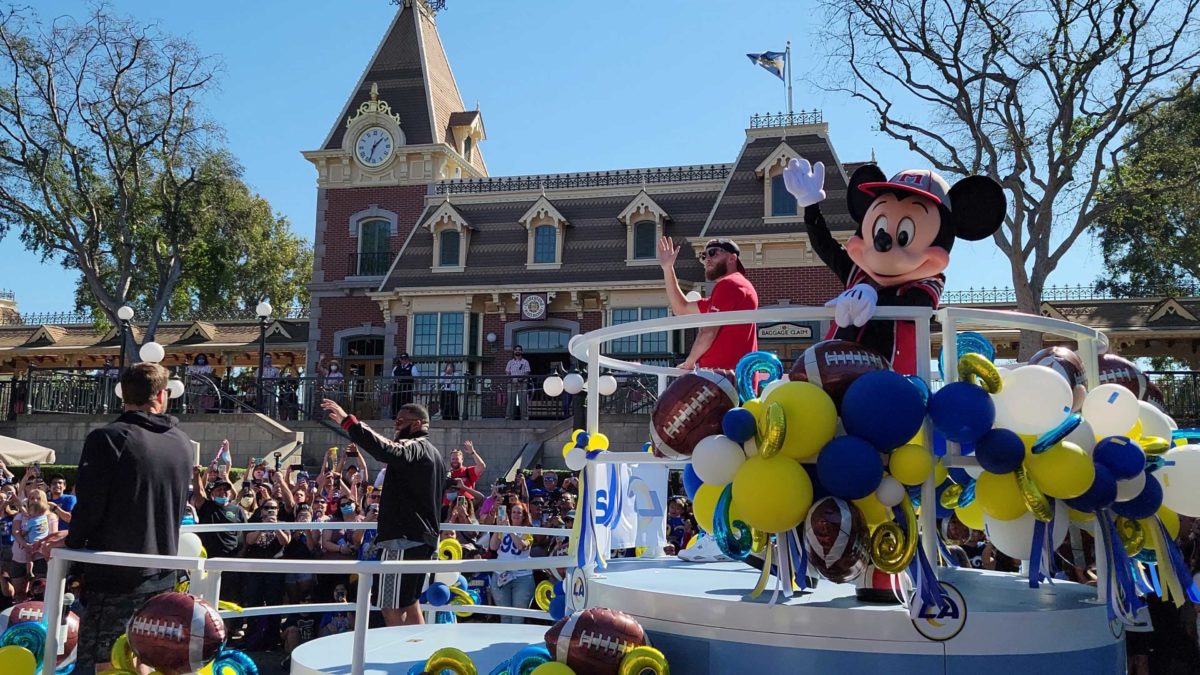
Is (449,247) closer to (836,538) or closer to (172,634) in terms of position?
(172,634)

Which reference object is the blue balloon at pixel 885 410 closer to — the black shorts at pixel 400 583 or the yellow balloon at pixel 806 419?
the yellow balloon at pixel 806 419

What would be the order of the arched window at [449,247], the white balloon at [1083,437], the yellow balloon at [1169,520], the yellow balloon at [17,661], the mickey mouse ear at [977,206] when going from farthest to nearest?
the arched window at [449,247] < the mickey mouse ear at [977,206] < the yellow balloon at [17,661] < the yellow balloon at [1169,520] < the white balloon at [1083,437]

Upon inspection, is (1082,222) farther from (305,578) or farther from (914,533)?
(914,533)

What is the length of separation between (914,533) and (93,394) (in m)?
24.1

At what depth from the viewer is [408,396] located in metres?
22.2

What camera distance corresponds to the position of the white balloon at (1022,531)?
3721 millimetres

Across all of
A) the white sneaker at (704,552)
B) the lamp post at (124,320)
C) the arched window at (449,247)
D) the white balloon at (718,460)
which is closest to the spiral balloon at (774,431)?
the white balloon at (718,460)

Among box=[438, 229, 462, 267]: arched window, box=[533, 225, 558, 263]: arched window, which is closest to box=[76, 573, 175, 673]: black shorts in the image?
box=[533, 225, 558, 263]: arched window

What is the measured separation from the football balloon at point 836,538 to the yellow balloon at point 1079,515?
0.98 meters

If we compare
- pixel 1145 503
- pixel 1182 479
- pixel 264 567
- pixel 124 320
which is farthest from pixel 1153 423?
pixel 124 320

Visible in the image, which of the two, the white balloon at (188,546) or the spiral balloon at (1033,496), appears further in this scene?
the white balloon at (188,546)

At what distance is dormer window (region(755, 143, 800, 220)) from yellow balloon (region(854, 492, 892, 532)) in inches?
820

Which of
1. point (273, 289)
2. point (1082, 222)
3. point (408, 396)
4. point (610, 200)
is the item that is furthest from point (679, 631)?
point (273, 289)

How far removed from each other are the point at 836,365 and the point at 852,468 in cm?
45
